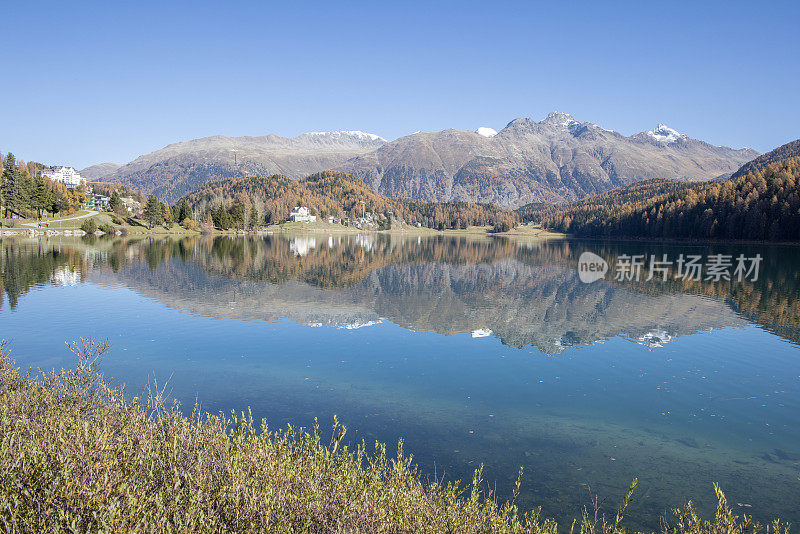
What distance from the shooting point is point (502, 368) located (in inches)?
819

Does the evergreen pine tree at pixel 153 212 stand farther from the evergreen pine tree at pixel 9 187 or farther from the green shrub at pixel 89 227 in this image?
the evergreen pine tree at pixel 9 187

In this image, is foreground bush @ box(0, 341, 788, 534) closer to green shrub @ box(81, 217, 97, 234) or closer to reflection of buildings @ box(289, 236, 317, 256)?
reflection of buildings @ box(289, 236, 317, 256)

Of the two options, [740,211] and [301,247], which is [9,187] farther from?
[740,211]

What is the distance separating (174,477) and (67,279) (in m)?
46.2

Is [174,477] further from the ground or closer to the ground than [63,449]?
closer to the ground

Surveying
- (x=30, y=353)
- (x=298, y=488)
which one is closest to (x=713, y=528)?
(x=298, y=488)

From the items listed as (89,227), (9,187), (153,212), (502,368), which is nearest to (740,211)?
(502,368)

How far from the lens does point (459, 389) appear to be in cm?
1789

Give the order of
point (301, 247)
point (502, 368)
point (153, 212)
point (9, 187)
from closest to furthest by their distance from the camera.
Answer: point (502, 368) → point (9, 187) → point (301, 247) → point (153, 212)

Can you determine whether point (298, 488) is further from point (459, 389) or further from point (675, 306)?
point (675, 306)

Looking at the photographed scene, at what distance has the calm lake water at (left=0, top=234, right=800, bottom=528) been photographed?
1227 centimetres

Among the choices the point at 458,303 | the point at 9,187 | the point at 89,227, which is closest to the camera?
the point at 458,303

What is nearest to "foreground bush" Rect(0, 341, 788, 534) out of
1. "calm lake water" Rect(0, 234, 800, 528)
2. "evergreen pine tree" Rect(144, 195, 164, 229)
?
"calm lake water" Rect(0, 234, 800, 528)

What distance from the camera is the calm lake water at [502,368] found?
12266mm
